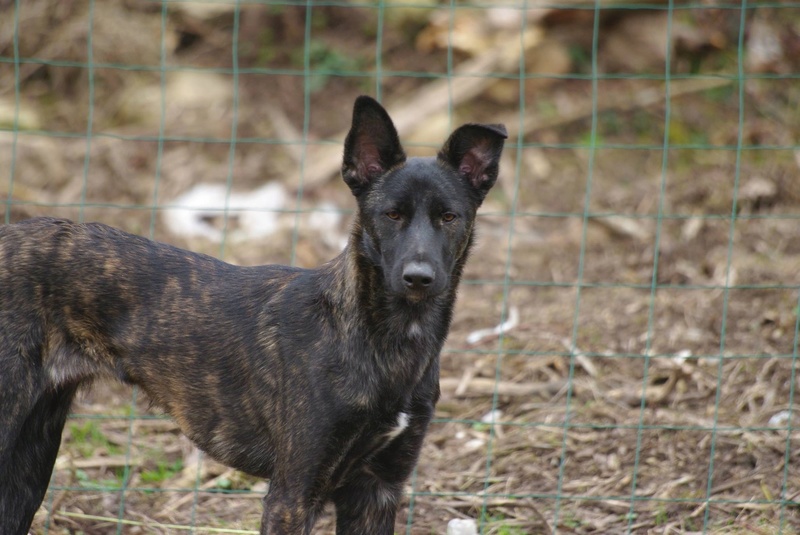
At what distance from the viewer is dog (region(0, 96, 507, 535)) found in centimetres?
339

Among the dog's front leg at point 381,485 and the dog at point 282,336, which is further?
the dog's front leg at point 381,485

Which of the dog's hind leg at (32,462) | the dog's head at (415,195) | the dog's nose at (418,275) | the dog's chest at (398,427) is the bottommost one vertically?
the dog's hind leg at (32,462)

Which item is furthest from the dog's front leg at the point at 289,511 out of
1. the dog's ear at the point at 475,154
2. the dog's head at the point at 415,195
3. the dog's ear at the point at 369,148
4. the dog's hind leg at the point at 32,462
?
the dog's ear at the point at 475,154

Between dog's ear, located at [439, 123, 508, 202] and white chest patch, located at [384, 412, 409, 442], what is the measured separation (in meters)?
0.87

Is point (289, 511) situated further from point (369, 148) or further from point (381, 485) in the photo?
point (369, 148)

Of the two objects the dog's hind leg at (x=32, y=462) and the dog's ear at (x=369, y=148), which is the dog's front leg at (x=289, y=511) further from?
the dog's ear at (x=369, y=148)

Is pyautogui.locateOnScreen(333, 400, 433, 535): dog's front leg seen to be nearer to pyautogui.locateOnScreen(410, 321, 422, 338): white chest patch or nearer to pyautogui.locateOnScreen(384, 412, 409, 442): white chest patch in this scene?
pyautogui.locateOnScreen(384, 412, 409, 442): white chest patch

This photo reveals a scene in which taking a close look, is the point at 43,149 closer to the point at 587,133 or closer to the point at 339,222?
the point at 339,222

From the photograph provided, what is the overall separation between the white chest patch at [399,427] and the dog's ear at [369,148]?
837 mm

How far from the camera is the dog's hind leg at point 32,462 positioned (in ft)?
12.3

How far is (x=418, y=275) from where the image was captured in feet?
10.6

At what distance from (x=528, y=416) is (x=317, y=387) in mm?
2073

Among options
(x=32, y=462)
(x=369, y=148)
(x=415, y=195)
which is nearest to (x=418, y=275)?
(x=415, y=195)

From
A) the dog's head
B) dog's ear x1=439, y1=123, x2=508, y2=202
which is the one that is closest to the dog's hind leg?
the dog's head
